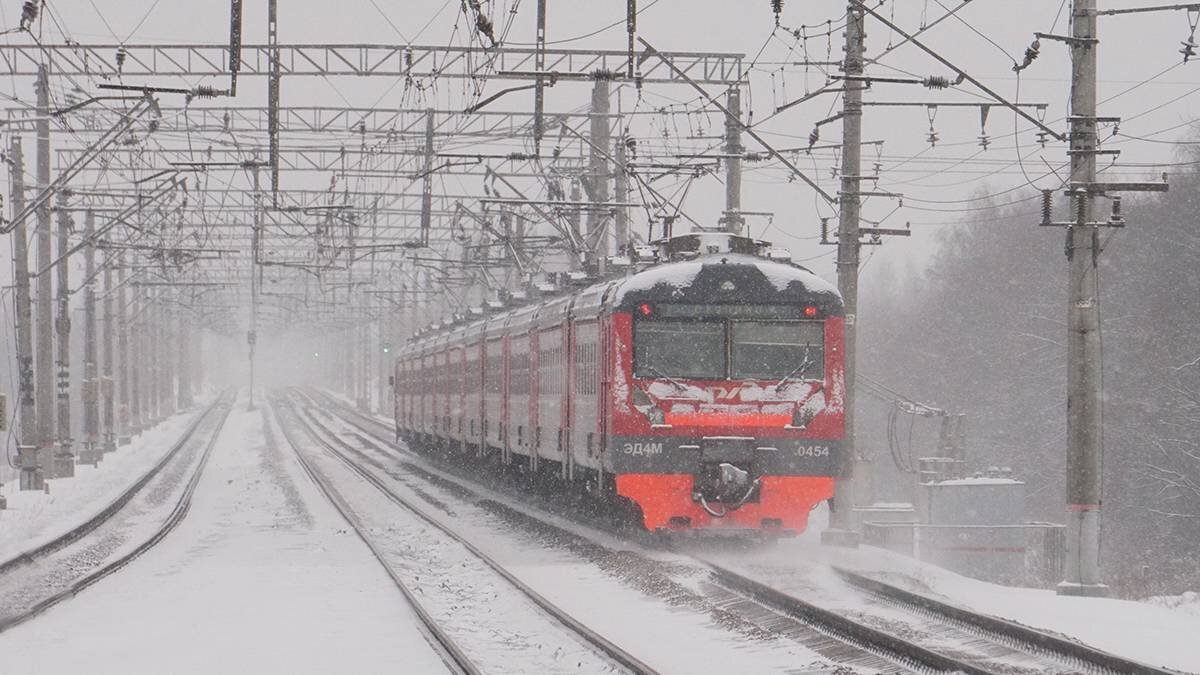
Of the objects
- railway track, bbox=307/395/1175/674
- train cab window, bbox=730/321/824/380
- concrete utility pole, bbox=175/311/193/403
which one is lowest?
concrete utility pole, bbox=175/311/193/403

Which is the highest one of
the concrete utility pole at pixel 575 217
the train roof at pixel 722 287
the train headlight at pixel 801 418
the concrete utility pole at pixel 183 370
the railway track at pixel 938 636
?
the concrete utility pole at pixel 575 217

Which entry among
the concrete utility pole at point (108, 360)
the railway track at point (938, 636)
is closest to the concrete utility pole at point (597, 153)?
the railway track at point (938, 636)

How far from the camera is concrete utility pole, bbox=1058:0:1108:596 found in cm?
1619

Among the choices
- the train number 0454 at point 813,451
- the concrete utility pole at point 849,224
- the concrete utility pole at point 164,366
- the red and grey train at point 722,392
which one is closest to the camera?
the red and grey train at point 722,392

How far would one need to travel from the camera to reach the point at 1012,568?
39.2 m

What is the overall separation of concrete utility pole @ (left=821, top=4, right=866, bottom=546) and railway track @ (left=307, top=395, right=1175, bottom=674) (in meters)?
5.11

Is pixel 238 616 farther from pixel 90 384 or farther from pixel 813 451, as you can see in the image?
pixel 90 384

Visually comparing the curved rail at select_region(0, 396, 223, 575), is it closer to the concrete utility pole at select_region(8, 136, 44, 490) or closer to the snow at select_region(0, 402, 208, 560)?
the snow at select_region(0, 402, 208, 560)

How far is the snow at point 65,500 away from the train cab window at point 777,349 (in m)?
8.22

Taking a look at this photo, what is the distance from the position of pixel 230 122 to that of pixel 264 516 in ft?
44.1

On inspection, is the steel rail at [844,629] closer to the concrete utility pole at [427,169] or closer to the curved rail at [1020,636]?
the curved rail at [1020,636]

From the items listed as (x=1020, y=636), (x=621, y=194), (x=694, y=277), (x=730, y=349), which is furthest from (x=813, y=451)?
(x=621, y=194)

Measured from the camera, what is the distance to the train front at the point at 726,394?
18.6 m

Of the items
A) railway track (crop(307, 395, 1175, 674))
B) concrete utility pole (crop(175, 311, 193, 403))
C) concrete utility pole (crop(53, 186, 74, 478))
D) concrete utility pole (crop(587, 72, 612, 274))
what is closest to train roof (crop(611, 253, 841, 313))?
railway track (crop(307, 395, 1175, 674))
